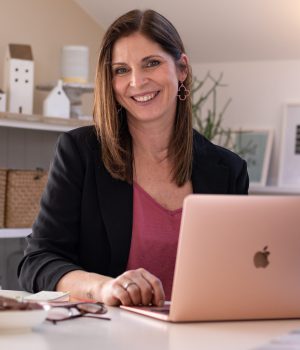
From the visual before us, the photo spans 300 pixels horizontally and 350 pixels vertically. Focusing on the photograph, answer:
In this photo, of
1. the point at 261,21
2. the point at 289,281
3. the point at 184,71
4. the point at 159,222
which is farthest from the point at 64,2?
the point at 289,281

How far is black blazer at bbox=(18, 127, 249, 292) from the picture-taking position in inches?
80.3

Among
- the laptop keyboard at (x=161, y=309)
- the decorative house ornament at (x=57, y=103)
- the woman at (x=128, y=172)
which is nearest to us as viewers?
the laptop keyboard at (x=161, y=309)

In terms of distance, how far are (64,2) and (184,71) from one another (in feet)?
6.93

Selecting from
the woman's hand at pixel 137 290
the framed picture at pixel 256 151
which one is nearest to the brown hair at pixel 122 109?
the woman's hand at pixel 137 290

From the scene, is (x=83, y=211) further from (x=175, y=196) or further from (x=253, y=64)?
(x=253, y=64)

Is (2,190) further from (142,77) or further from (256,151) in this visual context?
(142,77)

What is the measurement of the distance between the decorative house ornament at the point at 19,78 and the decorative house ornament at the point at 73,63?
0.24 m

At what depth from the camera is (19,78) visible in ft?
12.7

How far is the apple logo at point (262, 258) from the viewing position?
5.01ft

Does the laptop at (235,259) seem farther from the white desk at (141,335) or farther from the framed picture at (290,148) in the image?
the framed picture at (290,148)

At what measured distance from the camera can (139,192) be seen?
2182 mm

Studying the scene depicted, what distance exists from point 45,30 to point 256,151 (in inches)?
49.5

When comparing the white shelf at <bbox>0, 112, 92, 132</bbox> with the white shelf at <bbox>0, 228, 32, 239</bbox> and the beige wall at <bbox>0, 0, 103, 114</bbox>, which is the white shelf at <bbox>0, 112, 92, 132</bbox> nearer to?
the beige wall at <bbox>0, 0, 103, 114</bbox>

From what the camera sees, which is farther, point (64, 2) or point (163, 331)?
point (64, 2)
